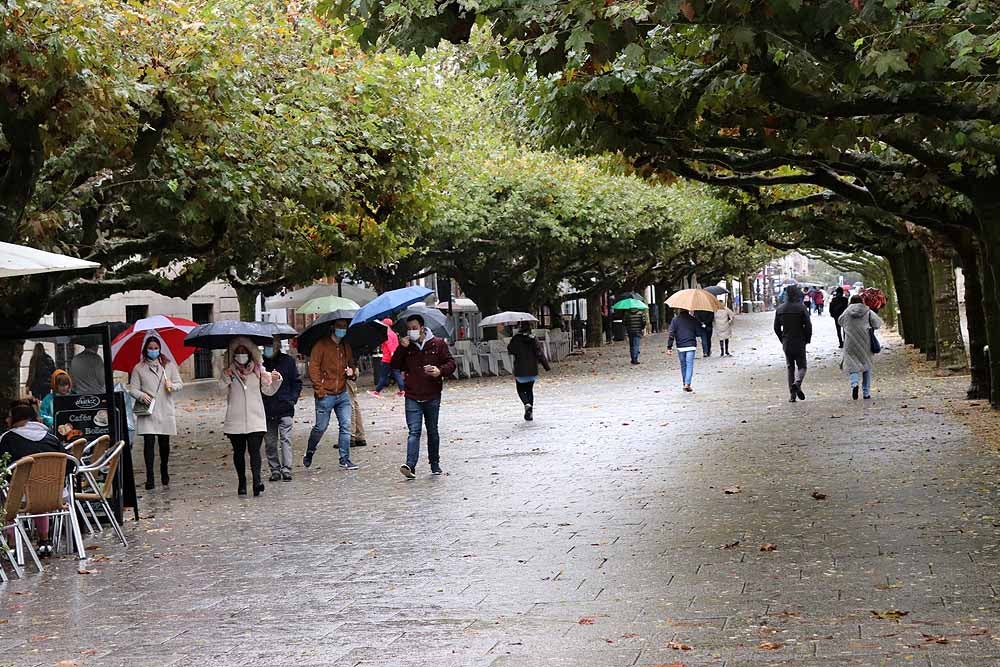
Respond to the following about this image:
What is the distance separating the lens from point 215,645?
7.14 m

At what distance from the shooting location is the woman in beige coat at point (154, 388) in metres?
15.1

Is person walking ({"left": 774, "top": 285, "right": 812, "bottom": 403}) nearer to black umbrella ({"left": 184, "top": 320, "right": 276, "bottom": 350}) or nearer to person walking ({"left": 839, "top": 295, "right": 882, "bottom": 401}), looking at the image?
person walking ({"left": 839, "top": 295, "right": 882, "bottom": 401})

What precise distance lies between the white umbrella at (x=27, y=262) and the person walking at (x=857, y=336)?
532 inches

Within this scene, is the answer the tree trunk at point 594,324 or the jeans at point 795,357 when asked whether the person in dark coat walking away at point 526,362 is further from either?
the tree trunk at point 594,324

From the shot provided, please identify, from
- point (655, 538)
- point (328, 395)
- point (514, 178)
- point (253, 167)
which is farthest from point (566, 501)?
point (514, 178)

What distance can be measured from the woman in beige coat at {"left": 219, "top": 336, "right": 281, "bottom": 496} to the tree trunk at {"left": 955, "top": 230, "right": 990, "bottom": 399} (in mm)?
10954

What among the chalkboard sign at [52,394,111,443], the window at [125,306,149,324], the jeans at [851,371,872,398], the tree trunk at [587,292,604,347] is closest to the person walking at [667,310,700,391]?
the jeans at [851,371,872,398]

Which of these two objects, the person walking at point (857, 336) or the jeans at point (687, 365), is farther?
the jeans at point (687, 365)

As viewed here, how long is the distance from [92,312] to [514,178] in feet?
41.8

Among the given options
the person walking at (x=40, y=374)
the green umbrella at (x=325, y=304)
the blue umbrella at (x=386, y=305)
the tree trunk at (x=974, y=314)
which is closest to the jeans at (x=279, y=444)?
the blue umbrella at (x=386, y=305)

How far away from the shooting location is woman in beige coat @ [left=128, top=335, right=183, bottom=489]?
49.5ft

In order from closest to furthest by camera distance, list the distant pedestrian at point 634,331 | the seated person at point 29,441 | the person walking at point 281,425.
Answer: the seated person at point 29,441 → the person walking at point 281,425 → the distant pedestrian at point 634,331

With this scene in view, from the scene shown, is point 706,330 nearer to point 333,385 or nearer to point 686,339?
point 686,339

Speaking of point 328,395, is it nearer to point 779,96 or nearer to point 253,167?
point 253,167
